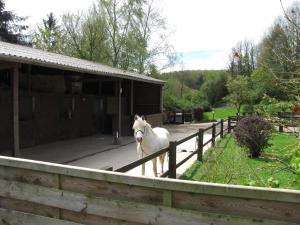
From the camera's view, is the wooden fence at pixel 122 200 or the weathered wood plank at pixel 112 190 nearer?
the wooden fence at pixel 122 200

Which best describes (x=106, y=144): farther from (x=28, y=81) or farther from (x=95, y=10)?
(x=95, y=10)

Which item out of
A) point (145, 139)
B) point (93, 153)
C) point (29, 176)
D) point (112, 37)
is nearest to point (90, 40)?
point (112, 37)

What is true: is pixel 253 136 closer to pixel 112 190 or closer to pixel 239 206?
pixel 112 190

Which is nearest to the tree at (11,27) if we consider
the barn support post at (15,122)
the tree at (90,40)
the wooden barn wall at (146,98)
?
the tree at (90,40)

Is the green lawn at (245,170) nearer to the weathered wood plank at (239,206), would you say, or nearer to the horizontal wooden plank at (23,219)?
the weathered wood plank at (239,206)

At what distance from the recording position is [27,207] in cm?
345

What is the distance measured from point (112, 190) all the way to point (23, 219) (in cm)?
105

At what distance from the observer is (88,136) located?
643 inches

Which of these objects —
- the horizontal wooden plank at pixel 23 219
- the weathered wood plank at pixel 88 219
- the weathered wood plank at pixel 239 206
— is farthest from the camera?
the horizontal wooden plank at pixel 23 219

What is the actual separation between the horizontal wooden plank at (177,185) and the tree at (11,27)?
32.2 meters

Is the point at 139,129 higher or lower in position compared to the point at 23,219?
higher

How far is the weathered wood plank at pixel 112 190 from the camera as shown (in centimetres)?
282

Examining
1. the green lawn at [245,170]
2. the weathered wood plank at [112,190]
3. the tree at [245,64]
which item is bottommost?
the green lawn at [245,170]

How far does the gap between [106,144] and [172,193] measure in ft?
37.6
